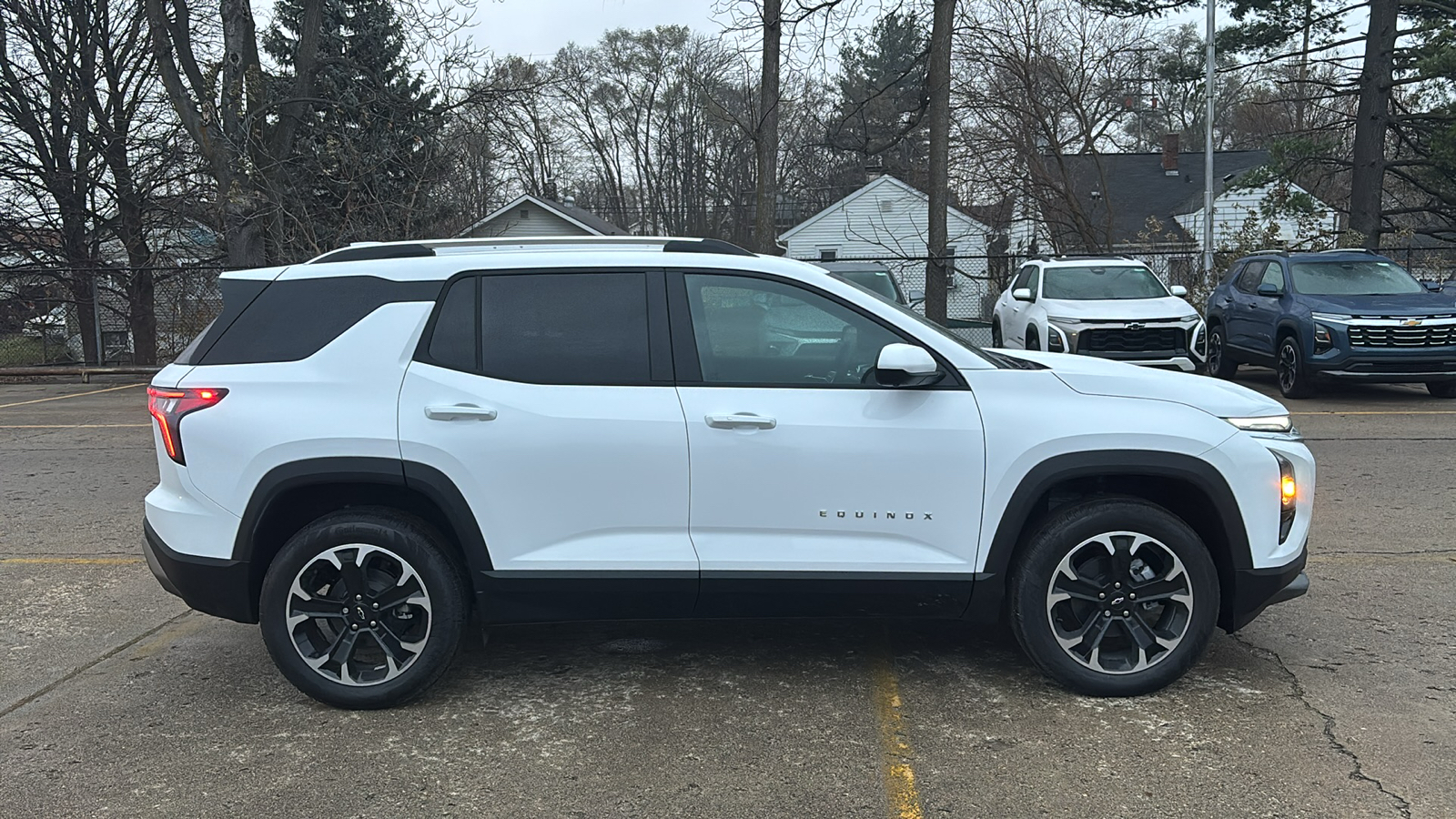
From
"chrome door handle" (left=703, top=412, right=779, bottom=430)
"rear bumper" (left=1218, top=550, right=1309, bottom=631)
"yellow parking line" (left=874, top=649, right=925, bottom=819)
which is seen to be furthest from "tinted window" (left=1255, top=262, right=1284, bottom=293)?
"chrome door handle" (left=703, top=412, right=779, bottom=430)

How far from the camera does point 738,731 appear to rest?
3.96m

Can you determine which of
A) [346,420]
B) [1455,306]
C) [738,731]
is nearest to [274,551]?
[346,420]

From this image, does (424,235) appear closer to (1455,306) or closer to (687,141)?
→ (1455,306)

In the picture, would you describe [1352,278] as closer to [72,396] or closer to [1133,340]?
[1133,340]

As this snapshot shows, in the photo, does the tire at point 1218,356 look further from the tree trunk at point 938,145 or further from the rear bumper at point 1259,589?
the rear bumper at point 1259,589

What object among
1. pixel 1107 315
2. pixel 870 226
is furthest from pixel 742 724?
pixel 870 226

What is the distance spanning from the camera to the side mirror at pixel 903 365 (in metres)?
4.00

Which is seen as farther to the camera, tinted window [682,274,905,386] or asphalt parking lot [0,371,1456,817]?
tinted window [682,274,905,386]

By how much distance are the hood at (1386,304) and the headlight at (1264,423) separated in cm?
978

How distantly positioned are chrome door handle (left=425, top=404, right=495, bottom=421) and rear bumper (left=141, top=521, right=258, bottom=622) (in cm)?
90

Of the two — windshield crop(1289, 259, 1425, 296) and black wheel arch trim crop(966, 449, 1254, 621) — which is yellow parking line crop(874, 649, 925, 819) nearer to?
black wheel arch trim crop(966, 449, 1254, 621)

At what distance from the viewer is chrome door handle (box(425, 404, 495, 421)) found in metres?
4.07

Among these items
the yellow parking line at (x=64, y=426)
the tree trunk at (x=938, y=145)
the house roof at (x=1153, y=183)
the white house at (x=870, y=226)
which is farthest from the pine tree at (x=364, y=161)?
the house roof at (x=1153, y=183)

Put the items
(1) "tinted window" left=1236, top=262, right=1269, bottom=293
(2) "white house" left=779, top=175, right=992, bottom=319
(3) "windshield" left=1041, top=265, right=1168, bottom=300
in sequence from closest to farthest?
(1) "tinted window" left=1236, top=262, right=1269, bottom=293
(3) "windshield" left=1041, top=265, right=1168, bottom=300
(2) "white house" left=779, top=175, right=992, bottom=319
